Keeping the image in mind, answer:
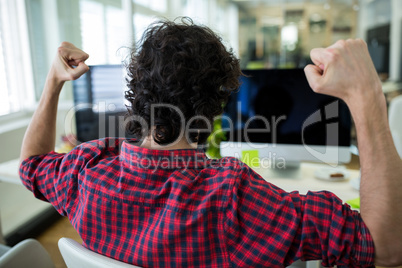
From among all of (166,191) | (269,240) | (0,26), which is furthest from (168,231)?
(0,26)

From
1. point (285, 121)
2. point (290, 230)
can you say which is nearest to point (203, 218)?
point (290, 230)

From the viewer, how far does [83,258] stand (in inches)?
26.2

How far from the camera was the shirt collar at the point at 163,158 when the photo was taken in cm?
75

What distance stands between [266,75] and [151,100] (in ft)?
3.29

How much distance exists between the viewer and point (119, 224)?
2.42 ft

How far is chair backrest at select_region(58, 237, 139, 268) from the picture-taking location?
0.64 m

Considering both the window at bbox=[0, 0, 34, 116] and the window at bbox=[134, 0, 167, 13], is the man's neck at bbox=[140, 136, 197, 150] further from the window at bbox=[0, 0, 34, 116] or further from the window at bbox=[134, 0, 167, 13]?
the window at bbox=[134, 0, 167, 13]

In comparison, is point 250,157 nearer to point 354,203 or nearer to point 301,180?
point 301,180

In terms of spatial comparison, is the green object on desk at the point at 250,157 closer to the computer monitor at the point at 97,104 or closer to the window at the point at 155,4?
the computer monitor at the point at 97,104

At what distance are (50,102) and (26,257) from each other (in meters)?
0.48

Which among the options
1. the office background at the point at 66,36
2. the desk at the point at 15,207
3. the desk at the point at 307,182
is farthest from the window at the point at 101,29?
the desk at the point at 307,182

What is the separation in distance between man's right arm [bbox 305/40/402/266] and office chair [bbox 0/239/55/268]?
951mm

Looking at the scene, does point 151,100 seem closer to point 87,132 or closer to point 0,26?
point 87,132

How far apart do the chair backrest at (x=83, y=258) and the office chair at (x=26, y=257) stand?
0.40 m
